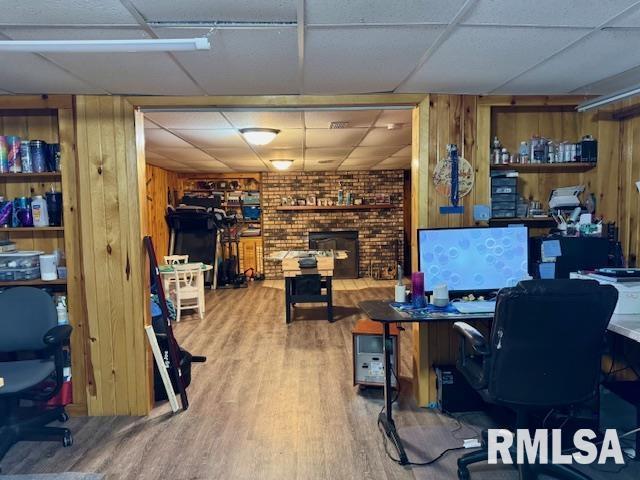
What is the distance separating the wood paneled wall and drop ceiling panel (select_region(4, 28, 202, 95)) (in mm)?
4387

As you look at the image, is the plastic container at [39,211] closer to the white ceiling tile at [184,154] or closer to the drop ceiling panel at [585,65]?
the white ceiling tile at [184,154]

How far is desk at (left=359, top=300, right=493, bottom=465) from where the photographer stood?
224 cm

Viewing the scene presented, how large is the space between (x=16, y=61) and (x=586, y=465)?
3.72m

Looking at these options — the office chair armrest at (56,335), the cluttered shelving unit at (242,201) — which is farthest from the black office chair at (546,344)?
the cluttered shelving unit at (242,201)

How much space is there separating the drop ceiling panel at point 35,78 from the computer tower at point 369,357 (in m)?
2.49

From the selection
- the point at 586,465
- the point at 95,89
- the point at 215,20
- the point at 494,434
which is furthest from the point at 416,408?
the point at 95,89

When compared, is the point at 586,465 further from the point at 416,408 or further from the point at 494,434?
the point at 416,408

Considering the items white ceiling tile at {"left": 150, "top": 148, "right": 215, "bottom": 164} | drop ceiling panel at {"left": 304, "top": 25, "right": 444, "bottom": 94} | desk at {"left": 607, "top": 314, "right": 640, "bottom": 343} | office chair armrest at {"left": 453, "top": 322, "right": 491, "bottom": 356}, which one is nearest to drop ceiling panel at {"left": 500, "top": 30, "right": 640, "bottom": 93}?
drop ceiling panel at {"left": 304, "top": 25, "right": 444, "bottom": 94}

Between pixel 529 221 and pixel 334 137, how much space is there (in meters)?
2.36

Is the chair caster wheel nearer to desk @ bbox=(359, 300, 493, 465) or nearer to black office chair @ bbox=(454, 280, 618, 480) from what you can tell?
desk @ bbox=(359, 300, 493, 465)

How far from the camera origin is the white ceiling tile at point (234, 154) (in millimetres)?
5412

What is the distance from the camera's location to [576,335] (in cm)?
178

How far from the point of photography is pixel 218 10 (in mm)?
1647

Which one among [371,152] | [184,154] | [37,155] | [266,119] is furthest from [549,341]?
[184,154]
